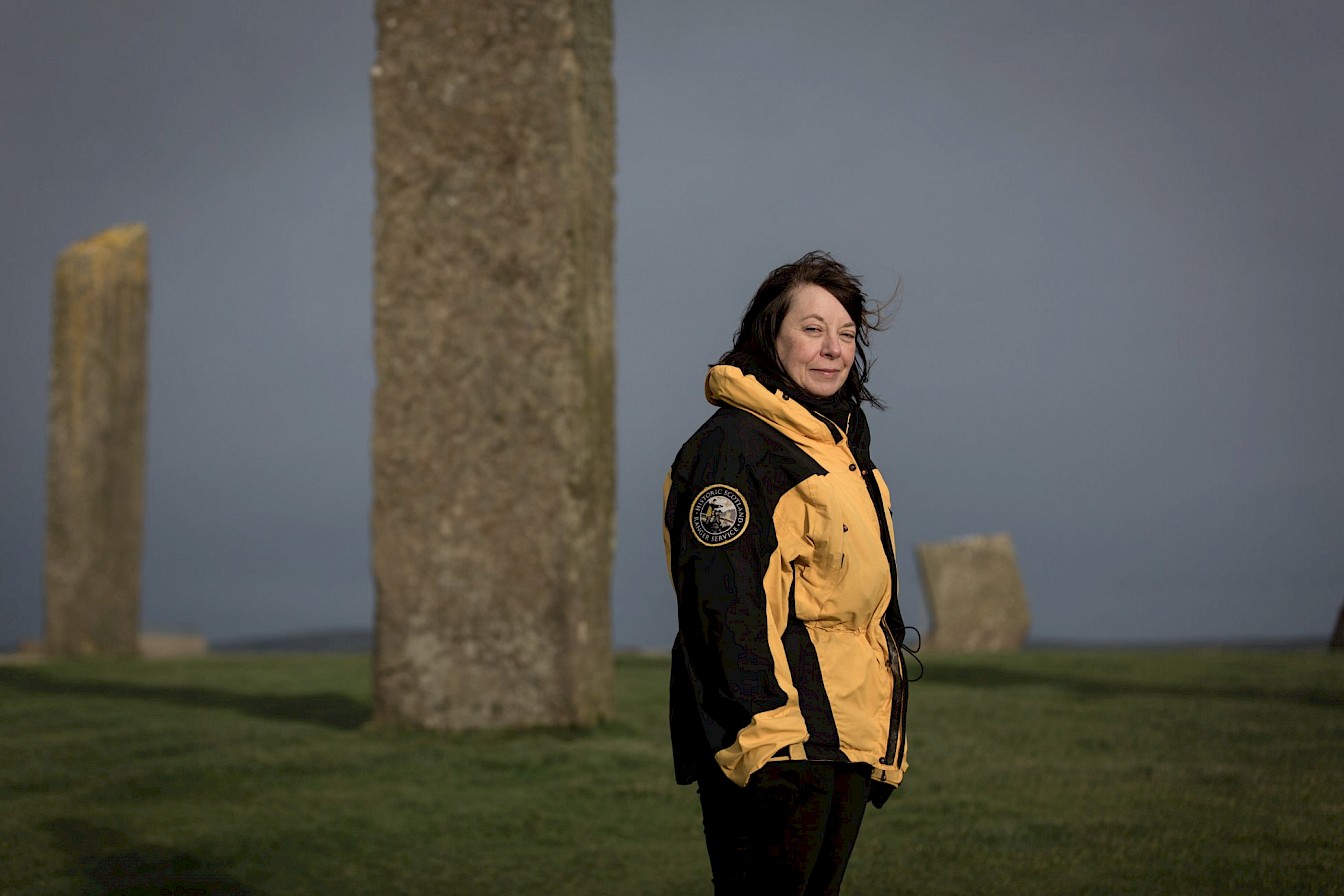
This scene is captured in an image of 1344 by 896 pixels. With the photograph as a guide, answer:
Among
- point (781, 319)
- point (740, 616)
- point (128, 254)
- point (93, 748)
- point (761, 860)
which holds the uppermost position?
point (128, 254)

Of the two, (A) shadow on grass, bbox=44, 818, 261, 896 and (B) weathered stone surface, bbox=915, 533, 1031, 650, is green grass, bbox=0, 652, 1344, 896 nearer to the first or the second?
(A) shadow on grass, bbox=44, 818, 261, 896

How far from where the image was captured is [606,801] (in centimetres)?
473

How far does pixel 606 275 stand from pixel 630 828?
121 inches

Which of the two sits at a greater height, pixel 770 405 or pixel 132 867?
pixel 770 405

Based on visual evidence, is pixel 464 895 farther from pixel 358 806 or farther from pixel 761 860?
pixel 761 860

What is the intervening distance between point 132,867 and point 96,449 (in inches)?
334

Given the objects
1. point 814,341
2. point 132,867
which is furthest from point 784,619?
point 132,867

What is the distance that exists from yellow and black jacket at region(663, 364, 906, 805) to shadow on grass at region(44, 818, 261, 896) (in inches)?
86.3

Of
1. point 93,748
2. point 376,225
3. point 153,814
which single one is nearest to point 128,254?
point 376,225

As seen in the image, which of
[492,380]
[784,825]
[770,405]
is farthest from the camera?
[492,380]

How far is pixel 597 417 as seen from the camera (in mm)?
6320

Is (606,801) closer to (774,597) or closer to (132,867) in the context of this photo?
(132,867)

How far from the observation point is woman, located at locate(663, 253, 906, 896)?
6.76 feet

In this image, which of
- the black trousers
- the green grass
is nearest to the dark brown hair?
the black trousers
